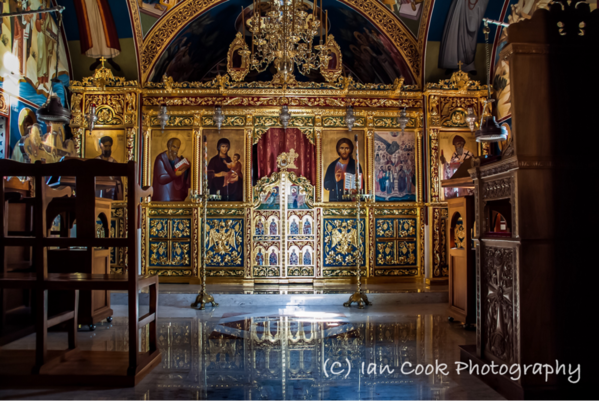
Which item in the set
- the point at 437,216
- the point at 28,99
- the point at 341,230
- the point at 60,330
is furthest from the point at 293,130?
the point at 60,330

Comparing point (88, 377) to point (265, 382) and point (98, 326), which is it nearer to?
point (265, 382)

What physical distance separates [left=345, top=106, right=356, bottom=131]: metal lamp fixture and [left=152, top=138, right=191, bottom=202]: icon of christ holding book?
328 centimetres

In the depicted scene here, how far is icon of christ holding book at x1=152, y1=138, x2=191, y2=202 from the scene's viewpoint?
898 centimetres

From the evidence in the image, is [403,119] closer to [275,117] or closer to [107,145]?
[275,117]

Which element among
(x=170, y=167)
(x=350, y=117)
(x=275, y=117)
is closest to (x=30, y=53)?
(x=170, y=167)

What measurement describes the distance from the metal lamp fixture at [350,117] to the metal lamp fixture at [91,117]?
489 centimetres

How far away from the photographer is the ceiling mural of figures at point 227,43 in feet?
31.1

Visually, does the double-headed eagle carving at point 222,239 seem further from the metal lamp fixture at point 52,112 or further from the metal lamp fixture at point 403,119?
the metal lamp fixture at point 403,119

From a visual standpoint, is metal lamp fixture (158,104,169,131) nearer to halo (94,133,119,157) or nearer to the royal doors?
halo (94,133,119,157)

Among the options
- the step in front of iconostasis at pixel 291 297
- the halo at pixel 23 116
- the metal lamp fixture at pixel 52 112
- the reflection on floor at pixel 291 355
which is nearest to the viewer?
the reflection on floor at pixel 291 355

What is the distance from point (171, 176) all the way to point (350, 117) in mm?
3748

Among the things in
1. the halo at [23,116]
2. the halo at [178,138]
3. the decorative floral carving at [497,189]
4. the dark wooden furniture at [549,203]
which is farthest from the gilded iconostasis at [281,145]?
the dark wooden furniture at [549,203]

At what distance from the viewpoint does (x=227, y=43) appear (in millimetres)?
11164

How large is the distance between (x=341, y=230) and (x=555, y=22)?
6.20 m
